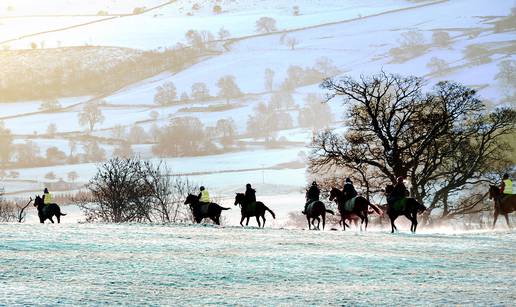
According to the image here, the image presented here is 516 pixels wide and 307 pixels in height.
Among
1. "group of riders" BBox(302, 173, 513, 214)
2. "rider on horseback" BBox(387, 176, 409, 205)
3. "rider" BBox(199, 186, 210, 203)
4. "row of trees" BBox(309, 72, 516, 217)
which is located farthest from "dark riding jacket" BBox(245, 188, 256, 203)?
"row of trees" BBox(309, 72, 516, 217)

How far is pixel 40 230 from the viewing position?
34.2m

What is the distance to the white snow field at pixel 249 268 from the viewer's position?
20.0 m

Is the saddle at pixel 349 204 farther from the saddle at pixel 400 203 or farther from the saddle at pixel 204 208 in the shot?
the saddle at pixel 204 208

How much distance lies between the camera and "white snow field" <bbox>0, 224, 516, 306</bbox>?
786 inches

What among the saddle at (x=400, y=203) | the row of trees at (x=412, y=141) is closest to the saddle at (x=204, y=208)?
the saddle at (x=400, y=203)

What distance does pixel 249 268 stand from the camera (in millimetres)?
24734

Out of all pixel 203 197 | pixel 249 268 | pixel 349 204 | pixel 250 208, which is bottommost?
pixel 249 268

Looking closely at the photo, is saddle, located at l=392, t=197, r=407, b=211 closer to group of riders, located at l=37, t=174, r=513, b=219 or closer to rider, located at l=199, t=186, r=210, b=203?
group of riders, located at l=37, t=174, r=513, b=219

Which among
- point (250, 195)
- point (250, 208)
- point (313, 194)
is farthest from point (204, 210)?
point (313, 194)

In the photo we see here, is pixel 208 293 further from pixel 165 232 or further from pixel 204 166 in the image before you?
pixel 204 166

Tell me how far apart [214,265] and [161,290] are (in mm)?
4505

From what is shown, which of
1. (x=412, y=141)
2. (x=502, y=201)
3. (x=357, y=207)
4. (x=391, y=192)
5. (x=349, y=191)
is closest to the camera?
(x=391, y=192)

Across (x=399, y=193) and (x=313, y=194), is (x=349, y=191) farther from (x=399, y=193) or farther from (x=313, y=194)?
(x=399, y=193)

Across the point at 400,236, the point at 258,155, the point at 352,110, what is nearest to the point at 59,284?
the point at 400,236
